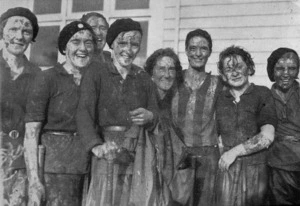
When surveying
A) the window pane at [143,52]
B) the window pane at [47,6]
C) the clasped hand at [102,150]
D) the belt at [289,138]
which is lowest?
the clasped hand at [102,150]

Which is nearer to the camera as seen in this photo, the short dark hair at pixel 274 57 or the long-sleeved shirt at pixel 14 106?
the long-sleeved shirt at pixel 14 106

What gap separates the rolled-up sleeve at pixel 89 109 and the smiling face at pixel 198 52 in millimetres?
561

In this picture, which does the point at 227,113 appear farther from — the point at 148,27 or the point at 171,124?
the point at 148,27

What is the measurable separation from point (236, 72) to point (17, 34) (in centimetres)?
120

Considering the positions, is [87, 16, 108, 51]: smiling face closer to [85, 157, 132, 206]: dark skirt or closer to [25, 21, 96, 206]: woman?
[25, 21, 96, 206]: woman

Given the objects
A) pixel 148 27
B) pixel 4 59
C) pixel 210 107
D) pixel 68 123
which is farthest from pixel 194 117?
pixel 4 59

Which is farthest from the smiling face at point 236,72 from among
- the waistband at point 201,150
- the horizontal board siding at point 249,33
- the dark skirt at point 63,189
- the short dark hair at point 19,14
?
the short dark hair at point 19,14

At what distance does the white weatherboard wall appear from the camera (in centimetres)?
244

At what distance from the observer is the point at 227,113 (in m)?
2.09

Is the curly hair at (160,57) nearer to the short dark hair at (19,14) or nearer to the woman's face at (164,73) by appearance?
the woman's face at (164,73)

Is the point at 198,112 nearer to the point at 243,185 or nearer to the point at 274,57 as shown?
the point at 243,185

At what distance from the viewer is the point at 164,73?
7.34ft

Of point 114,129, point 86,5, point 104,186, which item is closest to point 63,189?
point 104,186

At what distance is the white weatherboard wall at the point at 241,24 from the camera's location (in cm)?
244
